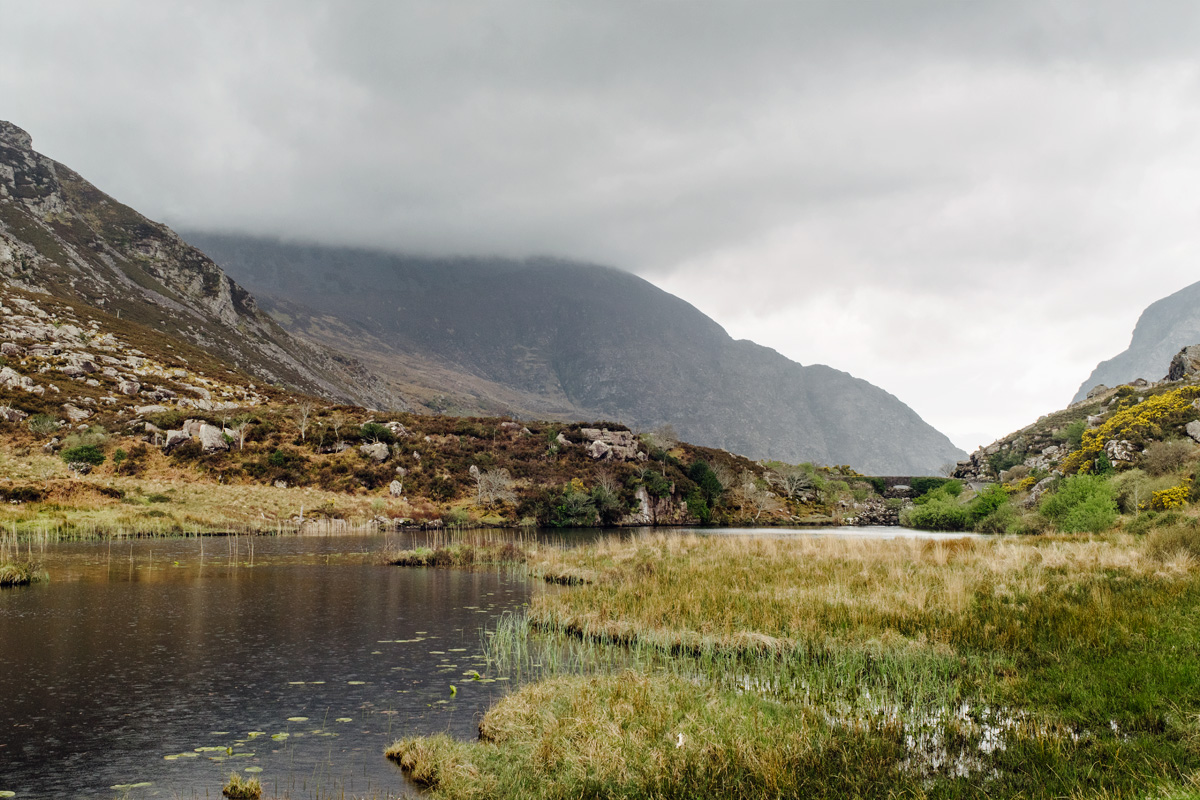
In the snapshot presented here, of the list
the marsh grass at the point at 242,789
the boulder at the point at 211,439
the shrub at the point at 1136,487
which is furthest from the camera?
the boulder at the point at 211,439

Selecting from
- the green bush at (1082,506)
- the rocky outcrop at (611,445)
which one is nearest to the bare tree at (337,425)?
the rocky outcrop at (611,445)

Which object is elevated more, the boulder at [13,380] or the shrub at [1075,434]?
the boulder at [13,380]

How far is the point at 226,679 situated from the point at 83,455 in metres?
63.7

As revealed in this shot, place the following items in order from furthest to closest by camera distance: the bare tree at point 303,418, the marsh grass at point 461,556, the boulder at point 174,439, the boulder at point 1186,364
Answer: the boulder at point 1186,364
the bare tree at point 303,418
the boulder at point 174,439
the marsh grass at point 461,556

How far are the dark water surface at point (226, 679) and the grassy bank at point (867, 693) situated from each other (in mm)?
1698

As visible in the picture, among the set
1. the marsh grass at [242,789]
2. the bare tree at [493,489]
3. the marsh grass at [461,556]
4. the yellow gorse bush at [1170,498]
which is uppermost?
the bare tree at [493,489]

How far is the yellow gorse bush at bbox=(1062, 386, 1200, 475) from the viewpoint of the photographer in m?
62.2

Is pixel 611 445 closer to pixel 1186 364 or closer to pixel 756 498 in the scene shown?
pixel 756 498

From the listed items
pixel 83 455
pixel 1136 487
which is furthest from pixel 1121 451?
pixel 83 455

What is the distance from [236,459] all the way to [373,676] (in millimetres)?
67499

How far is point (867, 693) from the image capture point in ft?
43.8

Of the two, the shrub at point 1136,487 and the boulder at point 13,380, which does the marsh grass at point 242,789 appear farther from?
the boulder at point 13,380

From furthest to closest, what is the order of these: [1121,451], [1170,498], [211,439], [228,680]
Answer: [211,439]
[1121,451]
[1170,498]
[228,680]

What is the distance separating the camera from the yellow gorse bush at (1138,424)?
62200 millimetres
